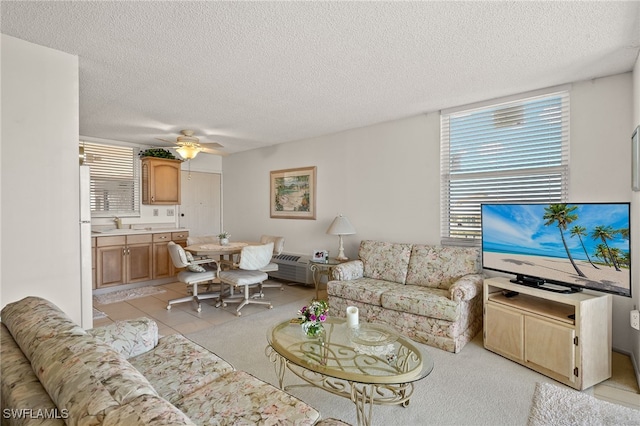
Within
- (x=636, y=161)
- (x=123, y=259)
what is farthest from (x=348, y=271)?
(x=123, y=259)

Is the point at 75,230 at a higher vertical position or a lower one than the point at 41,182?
lower

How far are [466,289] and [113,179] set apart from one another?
5.64 metres

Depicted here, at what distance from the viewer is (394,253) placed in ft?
13.2

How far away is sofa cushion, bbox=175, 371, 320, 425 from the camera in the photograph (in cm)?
134

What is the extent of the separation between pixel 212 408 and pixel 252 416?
20 cm

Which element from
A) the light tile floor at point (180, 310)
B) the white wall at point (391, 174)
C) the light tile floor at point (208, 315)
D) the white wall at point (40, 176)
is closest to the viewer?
the white wall at point (40, 176)

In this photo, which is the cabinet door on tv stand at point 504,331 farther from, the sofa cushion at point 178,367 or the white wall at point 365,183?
the sofa cushion at point 178,367

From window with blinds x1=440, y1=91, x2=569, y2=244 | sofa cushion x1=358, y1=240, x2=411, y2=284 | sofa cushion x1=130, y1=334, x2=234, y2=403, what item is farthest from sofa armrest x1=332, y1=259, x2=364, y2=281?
sofa cushion x1=130, y1=334, x2=234, y2=403

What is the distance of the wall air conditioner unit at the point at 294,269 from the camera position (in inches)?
205

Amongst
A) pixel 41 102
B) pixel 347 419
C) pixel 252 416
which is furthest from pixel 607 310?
pixel 41 102

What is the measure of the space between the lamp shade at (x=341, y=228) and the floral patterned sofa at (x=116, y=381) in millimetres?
2708

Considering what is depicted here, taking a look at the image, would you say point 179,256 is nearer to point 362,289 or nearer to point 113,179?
point 362,289

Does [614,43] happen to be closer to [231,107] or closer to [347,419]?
[347,419]

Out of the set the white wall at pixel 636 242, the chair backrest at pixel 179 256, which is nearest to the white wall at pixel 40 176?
the chair backrest at pixel 179 256
